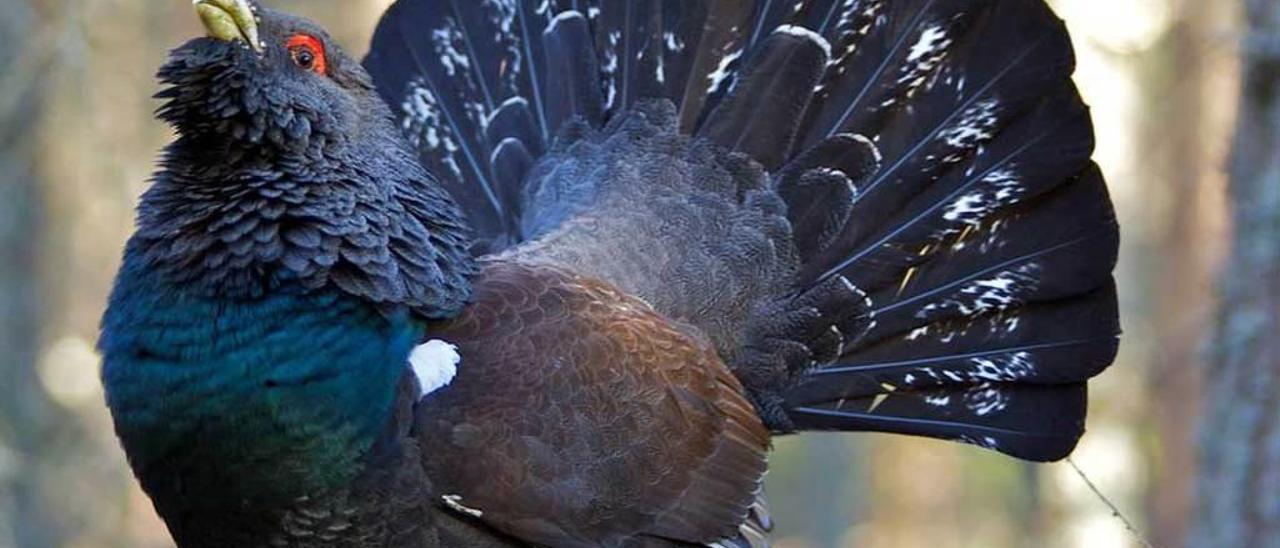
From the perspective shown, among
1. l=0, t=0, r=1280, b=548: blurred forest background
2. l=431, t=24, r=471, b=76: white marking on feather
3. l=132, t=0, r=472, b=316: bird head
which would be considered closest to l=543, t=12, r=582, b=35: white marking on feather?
l=431, t=24, r=471, b=76: white marking on feather

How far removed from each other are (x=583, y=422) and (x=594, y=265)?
38.2 inches

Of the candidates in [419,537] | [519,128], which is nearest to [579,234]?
[519,128]

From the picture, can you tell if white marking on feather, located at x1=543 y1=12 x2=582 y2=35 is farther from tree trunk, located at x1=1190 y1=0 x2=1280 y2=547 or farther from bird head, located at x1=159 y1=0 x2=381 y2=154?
tree trunk, located at x1=1190 y1=0 x2=1280 y2=547

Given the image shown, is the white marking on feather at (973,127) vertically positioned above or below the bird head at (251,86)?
below

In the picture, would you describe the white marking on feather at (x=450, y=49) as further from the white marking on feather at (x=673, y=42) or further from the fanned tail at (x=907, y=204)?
the white marking on feather at (x=673, y=42)

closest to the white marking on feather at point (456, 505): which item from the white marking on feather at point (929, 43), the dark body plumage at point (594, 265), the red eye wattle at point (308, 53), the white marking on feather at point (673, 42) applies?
the dark body plumage at point (594, 265)

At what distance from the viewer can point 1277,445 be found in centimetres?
555

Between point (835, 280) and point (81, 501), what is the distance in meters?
7.33

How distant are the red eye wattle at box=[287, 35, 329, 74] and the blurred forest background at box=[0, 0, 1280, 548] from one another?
2181 millimetres

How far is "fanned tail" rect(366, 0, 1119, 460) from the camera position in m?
5.53

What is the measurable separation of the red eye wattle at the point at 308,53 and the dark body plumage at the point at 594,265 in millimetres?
20

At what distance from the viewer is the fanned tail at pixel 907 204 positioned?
5.53 metres

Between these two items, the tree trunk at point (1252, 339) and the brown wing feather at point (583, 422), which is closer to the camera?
the brown wing feather at point (583, 422)

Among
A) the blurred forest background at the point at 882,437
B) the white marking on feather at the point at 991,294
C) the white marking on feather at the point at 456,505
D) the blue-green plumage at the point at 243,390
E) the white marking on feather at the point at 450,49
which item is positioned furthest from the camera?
the white marking on feather at the point at 450,49
